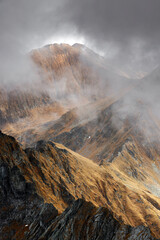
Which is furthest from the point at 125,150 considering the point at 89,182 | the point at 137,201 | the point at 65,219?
the point at 65,219

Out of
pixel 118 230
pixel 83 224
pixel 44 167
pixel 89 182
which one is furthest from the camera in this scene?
pixel 89 182

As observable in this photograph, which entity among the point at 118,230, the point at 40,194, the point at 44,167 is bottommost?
the point at 118,230

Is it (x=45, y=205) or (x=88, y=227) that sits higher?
(x=45, y=205)

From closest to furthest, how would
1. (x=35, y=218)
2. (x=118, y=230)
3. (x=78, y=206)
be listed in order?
(x=118, y=230) < (x=78, y=206) < (x=35, y=218)

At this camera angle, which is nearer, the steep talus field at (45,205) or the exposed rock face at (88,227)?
the exposed rock face at (88,227)

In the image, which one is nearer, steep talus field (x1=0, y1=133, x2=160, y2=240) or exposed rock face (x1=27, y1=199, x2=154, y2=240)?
exposed rock face (x1=27, y1=199, x2=154, y2=240)

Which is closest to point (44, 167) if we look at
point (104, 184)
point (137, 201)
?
point (104, 184)

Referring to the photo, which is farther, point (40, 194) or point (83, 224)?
point (40, 194)

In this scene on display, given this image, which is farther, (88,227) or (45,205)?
(45,205)

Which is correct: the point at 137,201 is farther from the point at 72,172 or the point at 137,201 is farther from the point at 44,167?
the point at 44,167

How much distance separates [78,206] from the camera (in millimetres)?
39438

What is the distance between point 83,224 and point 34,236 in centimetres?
925

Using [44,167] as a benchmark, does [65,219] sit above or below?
below

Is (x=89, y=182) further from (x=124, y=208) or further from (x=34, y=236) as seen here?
(x=34, y=236)
